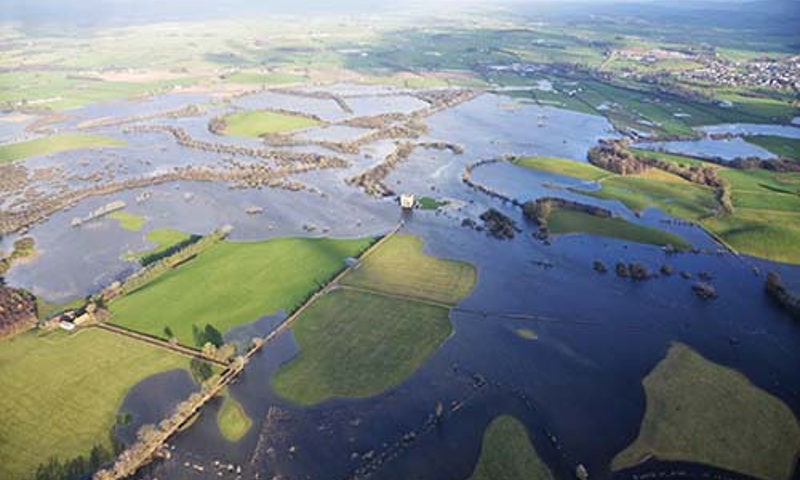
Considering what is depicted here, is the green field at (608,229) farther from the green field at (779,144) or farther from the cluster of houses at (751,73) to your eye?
the cluster of houses at (751,73)

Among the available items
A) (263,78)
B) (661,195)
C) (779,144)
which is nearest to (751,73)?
(779,144)

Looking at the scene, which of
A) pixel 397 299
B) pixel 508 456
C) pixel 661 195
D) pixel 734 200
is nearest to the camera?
pixel 508 456

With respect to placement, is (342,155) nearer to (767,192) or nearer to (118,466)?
(767,192)

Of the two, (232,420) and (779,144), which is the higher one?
(232,420)

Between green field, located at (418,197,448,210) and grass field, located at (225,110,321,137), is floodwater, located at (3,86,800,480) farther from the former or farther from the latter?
grass field, located at (225,110,321,137)

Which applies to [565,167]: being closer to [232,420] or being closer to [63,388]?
[232,420]

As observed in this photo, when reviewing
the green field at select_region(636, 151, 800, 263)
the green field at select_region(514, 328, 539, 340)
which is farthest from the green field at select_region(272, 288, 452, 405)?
the green field at select_region(636, 151, 800, 263)
